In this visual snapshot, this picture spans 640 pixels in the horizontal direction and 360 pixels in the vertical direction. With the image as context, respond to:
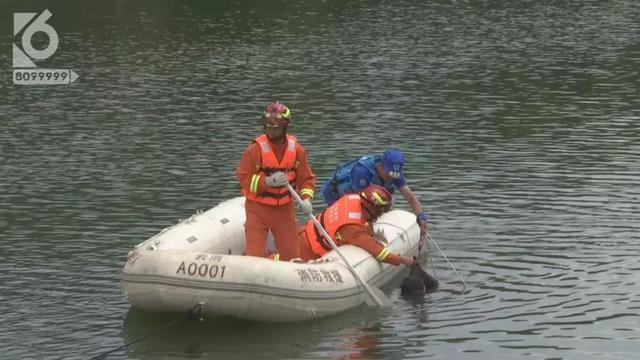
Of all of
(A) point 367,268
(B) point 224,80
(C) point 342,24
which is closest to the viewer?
(A) point 367,268

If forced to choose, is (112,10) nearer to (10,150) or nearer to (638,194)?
(10,150)

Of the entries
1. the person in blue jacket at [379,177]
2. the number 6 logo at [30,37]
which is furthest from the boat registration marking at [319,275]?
the number 6 logo at [30,37]

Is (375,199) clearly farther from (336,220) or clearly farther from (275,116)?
(275,116)

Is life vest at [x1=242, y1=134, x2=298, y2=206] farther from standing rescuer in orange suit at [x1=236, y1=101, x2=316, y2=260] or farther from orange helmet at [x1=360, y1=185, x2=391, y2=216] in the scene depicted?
orange helmet at [x1=360, y1=185, x2=391, y2=216]

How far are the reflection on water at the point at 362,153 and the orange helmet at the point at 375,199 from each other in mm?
1209

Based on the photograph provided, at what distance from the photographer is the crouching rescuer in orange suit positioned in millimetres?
14688

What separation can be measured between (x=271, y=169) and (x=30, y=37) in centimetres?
3542

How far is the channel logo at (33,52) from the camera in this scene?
35.3 m

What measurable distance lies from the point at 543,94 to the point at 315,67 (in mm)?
8063

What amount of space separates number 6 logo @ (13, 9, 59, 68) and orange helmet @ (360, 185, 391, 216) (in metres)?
25.6

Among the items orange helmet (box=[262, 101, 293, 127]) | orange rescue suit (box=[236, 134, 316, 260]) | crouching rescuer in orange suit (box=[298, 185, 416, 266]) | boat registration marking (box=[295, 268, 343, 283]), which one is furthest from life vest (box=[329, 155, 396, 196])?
orange helmet (box=[262, 101, 293, 127])

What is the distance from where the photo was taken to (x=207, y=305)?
522 inches

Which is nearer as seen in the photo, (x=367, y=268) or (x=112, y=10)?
(x=367, y=268)

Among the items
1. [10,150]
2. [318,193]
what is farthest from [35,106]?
[318,193]
